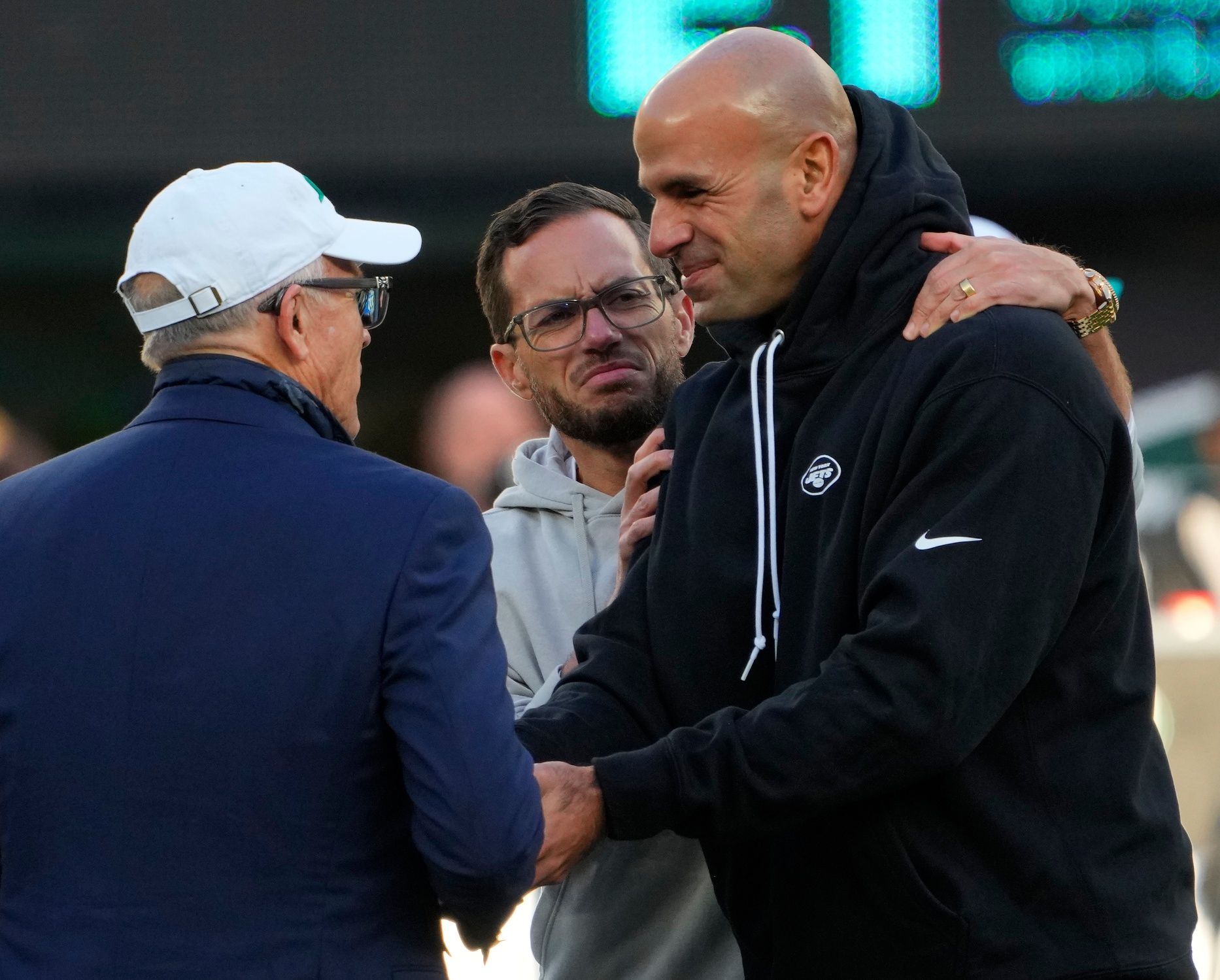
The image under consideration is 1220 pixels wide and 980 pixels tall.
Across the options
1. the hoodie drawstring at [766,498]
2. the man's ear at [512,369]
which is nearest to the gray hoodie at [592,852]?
the man's ear at [512,369]

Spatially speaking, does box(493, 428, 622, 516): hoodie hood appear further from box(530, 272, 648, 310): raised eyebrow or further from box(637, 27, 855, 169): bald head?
box(637, 27, 855, 169): bald head

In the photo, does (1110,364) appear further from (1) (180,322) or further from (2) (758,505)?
(1) (180,322)

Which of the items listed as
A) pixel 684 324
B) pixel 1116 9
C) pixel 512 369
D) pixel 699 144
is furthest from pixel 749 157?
pixel 1116 9

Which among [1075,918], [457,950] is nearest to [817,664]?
[1075,918]

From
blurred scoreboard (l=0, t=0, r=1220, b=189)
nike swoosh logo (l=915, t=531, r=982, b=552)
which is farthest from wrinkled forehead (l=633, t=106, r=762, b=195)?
blurred scoreboard (l=0, t=0, r=1220, b=189)

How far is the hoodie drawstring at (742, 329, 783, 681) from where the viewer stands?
7.74 feet

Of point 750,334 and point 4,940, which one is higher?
point 750,334

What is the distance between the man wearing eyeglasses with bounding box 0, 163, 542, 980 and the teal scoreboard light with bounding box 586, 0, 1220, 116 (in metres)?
3.87

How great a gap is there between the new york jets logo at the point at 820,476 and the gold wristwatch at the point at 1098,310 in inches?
17.7

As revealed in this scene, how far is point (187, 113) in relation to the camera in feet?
19.1

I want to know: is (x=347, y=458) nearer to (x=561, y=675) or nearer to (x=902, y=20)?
(x=561, y=675)

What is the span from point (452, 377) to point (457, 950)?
386 cm

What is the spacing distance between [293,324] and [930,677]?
2.99 ft

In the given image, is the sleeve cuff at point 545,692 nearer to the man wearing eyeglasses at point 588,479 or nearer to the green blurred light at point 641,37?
the man wearing eyeglasses at point 588,479
